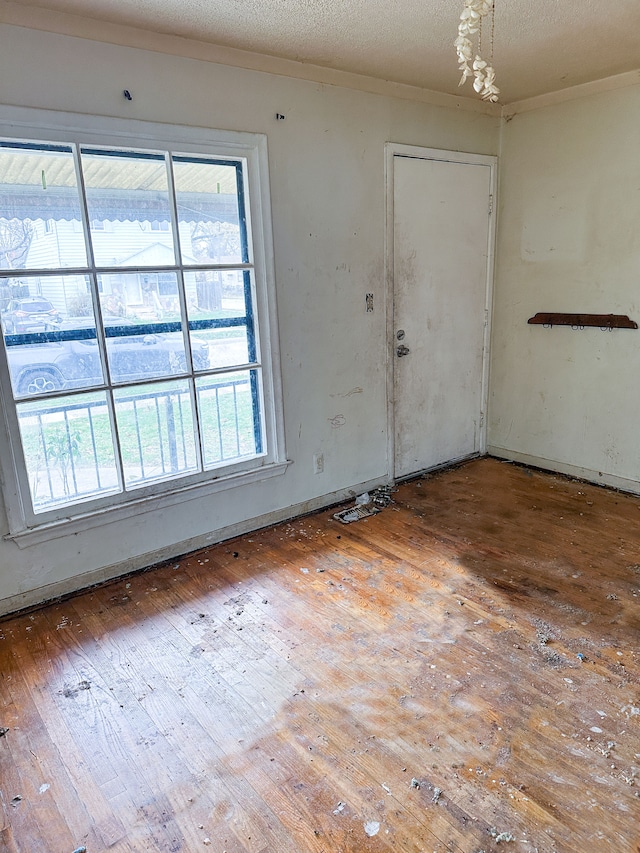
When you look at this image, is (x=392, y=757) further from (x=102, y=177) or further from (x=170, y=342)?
(x=102, y=177)

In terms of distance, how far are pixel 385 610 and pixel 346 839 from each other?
3.42 feet

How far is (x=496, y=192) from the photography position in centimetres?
394

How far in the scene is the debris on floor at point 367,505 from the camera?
3346mm

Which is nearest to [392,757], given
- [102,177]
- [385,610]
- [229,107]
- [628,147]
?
[385,610]

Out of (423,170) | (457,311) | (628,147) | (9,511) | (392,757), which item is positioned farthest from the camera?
(457,311)

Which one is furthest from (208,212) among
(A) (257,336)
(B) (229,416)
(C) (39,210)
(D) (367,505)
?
(D) (367,505)

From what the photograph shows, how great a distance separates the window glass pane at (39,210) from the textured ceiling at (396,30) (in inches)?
21.6

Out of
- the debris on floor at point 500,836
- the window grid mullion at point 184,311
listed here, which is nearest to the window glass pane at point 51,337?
the window grid mullion at point 184,311

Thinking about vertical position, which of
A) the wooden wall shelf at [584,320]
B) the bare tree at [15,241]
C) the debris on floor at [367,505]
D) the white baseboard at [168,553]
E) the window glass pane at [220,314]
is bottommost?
the debris on floor at [367,505]

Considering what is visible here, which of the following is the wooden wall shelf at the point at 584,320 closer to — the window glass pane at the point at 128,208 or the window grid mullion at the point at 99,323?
the window glass pane at the point at 128,208

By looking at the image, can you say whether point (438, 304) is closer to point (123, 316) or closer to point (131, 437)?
point (123, 316)

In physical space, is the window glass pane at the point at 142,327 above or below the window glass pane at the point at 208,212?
below

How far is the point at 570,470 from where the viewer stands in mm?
3863

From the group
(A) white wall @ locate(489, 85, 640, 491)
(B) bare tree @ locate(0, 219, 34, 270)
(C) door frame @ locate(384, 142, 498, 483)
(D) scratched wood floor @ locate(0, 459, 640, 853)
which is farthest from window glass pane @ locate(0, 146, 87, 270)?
(A) white wall @ locate(489, 85, 640, 491)
